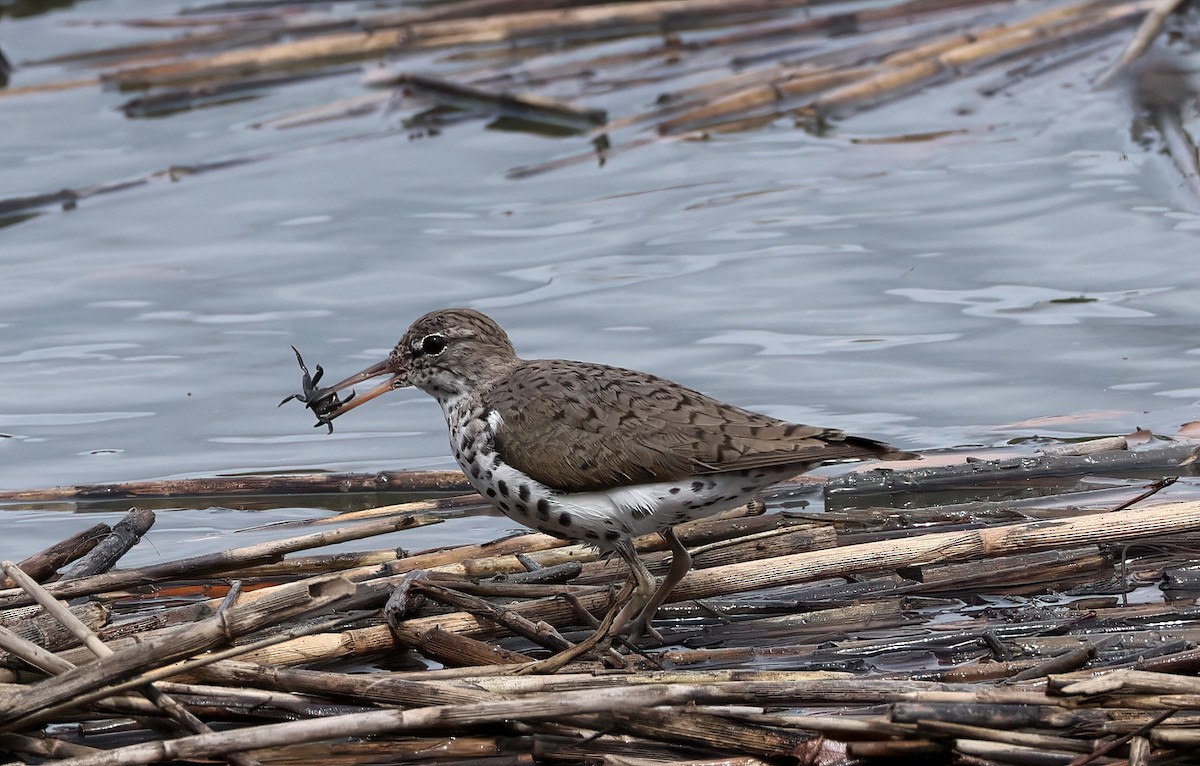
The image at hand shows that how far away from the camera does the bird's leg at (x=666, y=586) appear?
20.7 feet

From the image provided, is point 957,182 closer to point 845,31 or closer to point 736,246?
point 736,246

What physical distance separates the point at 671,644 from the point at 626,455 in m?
0.73

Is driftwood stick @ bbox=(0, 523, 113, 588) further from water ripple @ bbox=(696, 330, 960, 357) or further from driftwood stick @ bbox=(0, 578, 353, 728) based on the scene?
water ripple @ bbox=(696, 330, 960, 357)

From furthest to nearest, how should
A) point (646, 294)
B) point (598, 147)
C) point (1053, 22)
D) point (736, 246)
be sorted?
point (1053, 22)
point (598, 147)
point (736, 246)
point (646, 294)

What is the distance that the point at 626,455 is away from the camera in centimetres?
634

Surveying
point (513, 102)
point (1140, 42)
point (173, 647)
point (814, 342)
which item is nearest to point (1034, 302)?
point (814, 342)

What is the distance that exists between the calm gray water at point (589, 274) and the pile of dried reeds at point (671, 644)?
1.33 m

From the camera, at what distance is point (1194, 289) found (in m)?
10.6

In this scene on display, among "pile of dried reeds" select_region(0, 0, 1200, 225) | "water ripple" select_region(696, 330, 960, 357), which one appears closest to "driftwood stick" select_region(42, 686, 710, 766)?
"water ripple" select_region(696, 330, 960, 357)

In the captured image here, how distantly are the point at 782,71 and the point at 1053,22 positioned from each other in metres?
2.81

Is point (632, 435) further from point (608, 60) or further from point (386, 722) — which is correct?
point (608, 60)

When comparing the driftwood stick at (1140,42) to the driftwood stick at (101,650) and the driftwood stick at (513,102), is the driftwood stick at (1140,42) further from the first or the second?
the driftwood stick at (101,650)

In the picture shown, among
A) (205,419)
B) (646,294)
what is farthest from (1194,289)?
(205,419)

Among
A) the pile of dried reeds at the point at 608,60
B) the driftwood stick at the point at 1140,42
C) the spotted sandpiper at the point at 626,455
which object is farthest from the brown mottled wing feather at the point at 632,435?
the driftwood stick at the point at 1140,42
